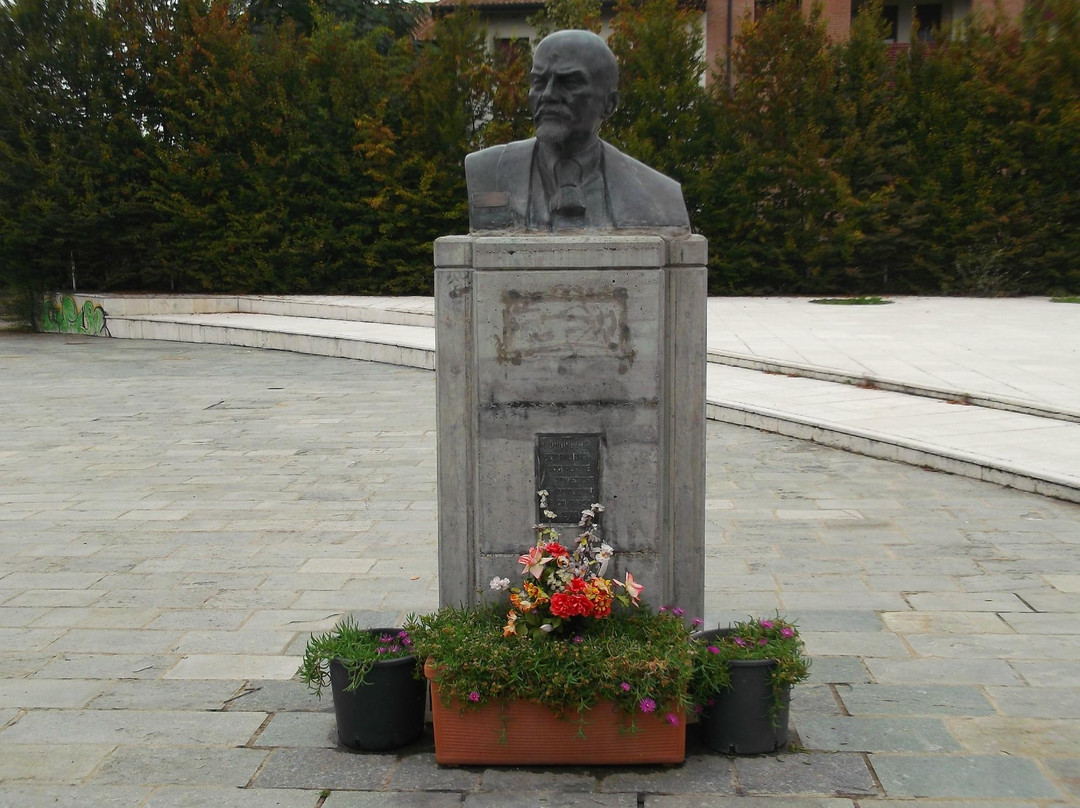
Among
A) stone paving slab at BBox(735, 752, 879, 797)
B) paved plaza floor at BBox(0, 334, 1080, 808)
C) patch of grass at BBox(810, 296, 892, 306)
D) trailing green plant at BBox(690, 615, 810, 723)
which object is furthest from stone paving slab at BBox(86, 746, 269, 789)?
patch of grass at BBox(810, 296, 892, 306)

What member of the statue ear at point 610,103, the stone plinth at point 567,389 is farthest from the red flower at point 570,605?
the statue ear at point 610,103

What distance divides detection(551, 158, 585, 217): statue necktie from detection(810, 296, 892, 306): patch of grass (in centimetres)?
1513

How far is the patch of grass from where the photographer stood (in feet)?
60.3

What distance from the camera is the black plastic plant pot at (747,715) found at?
3.65 meters

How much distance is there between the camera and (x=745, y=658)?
145 inches

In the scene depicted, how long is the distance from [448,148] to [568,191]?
17452 mm

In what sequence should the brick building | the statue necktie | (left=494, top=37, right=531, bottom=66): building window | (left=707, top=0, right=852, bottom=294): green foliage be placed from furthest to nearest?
the brick building < (left=494, top=37, right=531, bottom=66): building window < (left=707, top=0, right=852, bottom=294): green foliage < the statue necktie

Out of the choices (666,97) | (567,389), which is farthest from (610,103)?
(666,97)

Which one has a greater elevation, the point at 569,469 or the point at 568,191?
the point at 568,191

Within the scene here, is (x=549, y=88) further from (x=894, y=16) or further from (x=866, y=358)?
(x=894, y=16)

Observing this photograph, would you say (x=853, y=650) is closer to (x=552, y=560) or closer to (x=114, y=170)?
(x=552, y=560)

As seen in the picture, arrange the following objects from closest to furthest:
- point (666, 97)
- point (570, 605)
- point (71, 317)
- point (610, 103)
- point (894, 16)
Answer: point (570, 605), point (610, 103), point (71, 317), point (666, 97), point (894, 16)

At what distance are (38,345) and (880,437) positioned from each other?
14.5 meters

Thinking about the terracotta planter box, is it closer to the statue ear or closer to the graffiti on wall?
the statue ear
